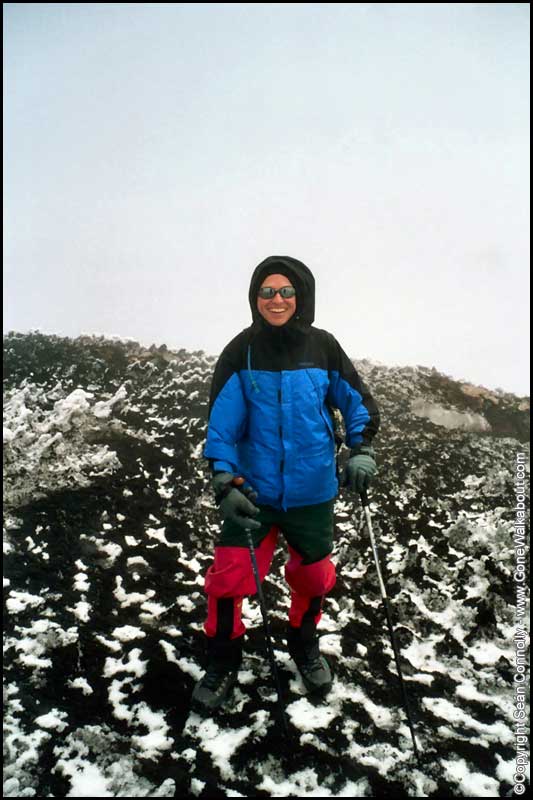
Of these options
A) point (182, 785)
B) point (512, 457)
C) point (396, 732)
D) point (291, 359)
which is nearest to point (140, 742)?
point (182, 785)

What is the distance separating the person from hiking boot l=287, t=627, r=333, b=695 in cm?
3

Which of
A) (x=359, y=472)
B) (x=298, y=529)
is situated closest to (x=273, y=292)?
(x=359, y=472)

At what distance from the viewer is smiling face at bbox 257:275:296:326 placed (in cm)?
377

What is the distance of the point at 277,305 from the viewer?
12.4 feet

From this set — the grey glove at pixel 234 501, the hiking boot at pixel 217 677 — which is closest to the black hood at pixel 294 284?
the grey glove at pixel 234 501

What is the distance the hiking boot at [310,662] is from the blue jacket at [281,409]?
4.68 feet

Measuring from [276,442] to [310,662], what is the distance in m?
2.14

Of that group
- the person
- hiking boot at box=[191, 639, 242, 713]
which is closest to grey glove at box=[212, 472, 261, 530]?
the person

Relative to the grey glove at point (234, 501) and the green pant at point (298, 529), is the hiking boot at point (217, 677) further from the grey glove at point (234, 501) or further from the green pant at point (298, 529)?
the grey glove at point (234, 501)

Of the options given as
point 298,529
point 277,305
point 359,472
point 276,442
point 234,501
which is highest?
point 277,305

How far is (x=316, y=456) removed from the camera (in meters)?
3.78

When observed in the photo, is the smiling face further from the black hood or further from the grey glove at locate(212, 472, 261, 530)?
the grey glove at locate(212, 472, 261, 530)

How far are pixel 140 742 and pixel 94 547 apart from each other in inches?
110

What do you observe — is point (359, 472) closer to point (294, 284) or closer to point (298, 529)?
point (298, 529)
